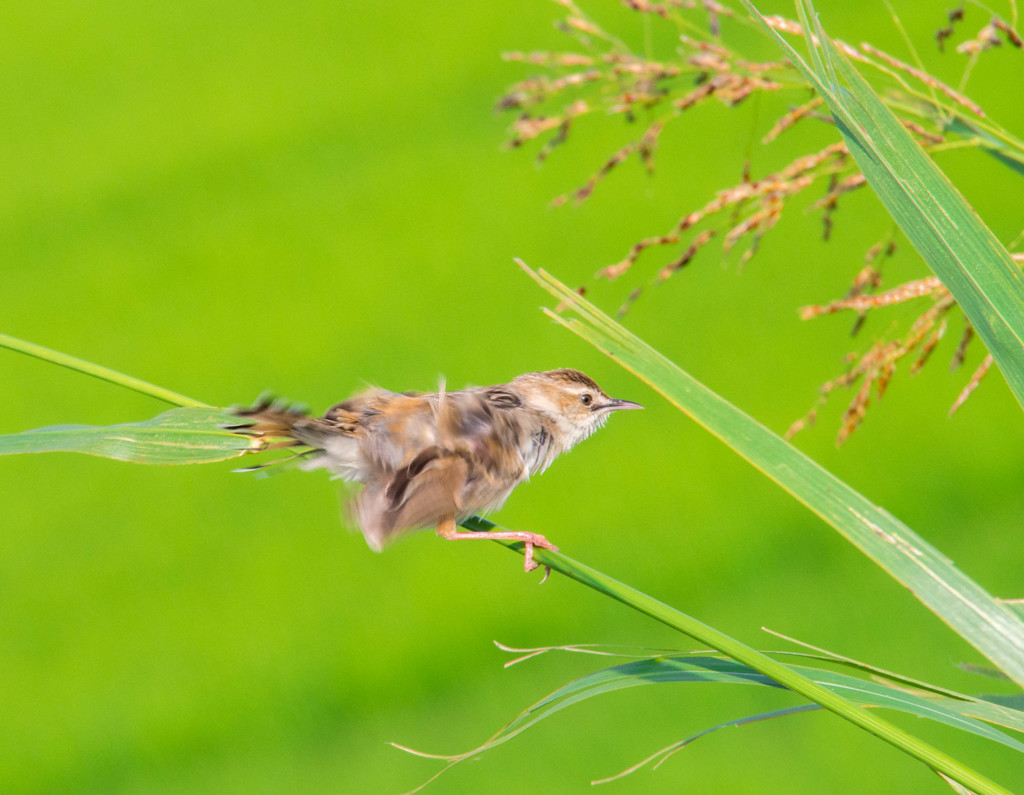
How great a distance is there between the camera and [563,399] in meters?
1.65

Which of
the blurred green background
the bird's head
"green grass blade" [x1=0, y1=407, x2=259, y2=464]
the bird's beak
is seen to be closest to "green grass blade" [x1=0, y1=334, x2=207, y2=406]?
"green grass blade" [x1=0, y1=407, x2=259, y2=464]

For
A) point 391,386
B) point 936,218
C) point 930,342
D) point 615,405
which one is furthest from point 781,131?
point 391,386

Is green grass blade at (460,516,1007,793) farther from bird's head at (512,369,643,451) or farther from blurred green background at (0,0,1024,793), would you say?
blurred green background at (0,0,1024,793)

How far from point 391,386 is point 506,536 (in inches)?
57.3

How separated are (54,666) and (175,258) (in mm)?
1229

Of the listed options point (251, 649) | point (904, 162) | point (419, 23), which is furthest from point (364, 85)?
Answer: point (904, 162)

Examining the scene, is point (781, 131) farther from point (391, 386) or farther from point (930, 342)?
point (391, 386)

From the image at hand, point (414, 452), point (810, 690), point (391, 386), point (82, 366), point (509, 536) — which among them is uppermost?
point (391, 386)

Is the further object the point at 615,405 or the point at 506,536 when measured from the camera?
the point at 615,405

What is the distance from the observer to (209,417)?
1.14 meters

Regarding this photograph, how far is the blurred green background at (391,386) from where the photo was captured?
2.24 m

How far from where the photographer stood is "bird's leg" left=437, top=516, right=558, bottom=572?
1233 mm

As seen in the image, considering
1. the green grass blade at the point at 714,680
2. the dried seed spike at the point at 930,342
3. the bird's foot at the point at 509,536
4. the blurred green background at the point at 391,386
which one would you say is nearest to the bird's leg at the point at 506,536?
the bird's foot at the point at 509,536

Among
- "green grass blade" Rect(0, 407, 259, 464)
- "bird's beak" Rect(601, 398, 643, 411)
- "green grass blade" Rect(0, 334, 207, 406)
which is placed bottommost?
"green grass blade" Rect(0, 407, 259, 464)
